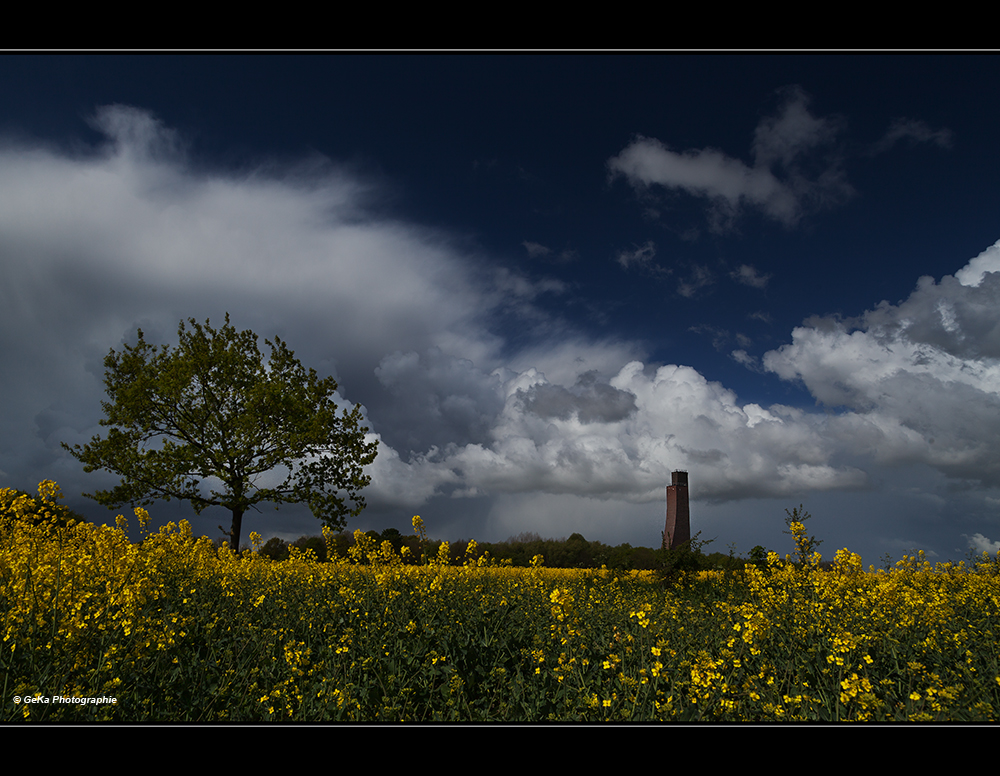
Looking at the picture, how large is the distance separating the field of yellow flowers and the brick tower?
719cm

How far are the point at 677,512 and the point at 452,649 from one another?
11440mm

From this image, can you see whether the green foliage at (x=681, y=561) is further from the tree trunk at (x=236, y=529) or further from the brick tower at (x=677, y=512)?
the tree trunk at (x=236, y=529)

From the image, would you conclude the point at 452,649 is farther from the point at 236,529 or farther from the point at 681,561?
the point at 236,529

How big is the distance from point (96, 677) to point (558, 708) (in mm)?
2938

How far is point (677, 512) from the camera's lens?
46.3 ft

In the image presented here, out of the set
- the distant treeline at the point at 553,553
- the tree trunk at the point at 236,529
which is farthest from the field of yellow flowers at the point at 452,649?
the tree trunk at the point at 236,529

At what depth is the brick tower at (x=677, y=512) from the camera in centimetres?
1367

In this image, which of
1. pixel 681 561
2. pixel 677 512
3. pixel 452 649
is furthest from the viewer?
pixel 677 512

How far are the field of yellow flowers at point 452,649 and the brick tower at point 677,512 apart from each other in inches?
283

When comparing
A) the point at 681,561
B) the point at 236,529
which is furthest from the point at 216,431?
the point at 681,561
